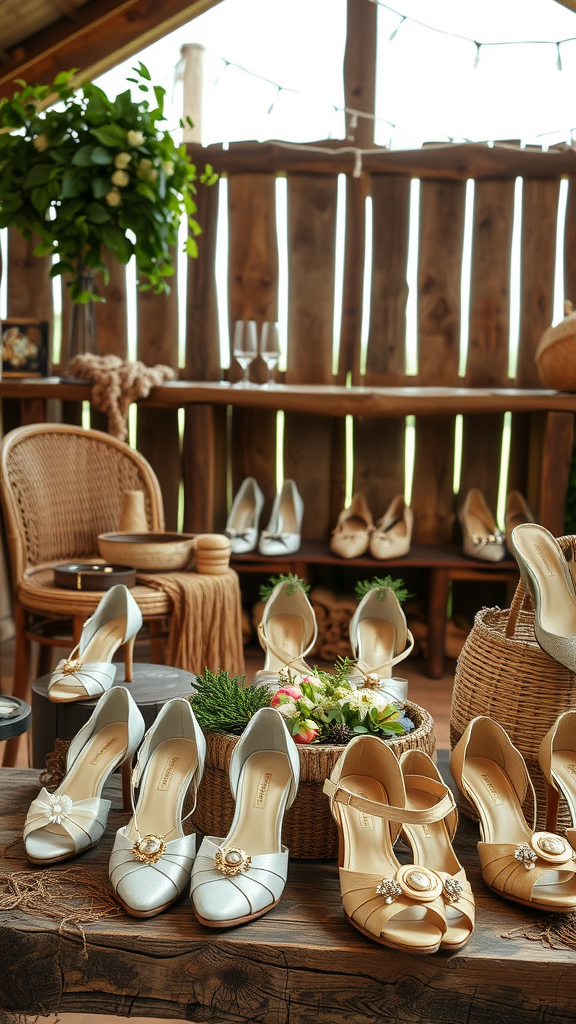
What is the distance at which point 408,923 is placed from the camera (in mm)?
1082

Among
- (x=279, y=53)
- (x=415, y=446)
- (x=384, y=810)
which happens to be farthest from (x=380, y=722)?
(x=279, y=53)

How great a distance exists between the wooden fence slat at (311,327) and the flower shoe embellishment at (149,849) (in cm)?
276

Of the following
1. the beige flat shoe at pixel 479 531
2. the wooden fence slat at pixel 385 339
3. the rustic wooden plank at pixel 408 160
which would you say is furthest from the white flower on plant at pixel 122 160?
the beige flat shoe at pixel 479 531

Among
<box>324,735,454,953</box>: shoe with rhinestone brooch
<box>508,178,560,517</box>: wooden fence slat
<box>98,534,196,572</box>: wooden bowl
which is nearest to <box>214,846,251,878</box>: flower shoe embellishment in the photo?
<box>324,735,454,953</box>: shoe with rhinestone brooch

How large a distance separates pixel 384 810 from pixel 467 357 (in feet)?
9.53

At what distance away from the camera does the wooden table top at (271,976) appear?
1.07 meters

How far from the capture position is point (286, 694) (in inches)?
58.3

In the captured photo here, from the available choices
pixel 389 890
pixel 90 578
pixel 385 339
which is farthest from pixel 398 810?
pixel 385 339

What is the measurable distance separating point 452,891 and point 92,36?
3915 millimetres

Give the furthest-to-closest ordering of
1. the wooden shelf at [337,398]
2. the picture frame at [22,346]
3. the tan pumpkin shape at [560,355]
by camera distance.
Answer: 1. the picture frame at [22,346]
2. the wooden shelf at [337,398]
3. the tan pumpkin shape at [560,355]

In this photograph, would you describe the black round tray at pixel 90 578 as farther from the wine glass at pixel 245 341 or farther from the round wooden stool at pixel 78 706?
the wine glass at pixel 245 341

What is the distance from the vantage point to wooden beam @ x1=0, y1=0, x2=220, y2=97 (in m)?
3.77

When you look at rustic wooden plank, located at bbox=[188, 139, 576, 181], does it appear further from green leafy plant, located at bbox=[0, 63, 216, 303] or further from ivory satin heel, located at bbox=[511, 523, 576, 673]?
ivory satin heel, located at bbox=[511, 523, 576, 673]

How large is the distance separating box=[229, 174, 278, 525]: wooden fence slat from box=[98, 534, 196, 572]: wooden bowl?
1.24 metres
